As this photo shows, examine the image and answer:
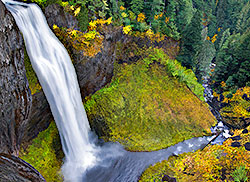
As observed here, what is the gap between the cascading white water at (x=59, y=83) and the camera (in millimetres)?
9383

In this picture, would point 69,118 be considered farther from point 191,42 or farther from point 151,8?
point 191,42

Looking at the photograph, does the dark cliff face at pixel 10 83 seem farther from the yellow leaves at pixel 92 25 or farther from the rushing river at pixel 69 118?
the yellow leaves at pixel 92 25

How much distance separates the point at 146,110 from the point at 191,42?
32.9ft

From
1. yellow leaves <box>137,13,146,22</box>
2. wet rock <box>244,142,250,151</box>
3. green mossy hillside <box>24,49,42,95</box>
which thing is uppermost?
yellow leaves <box>137,13,146,22</box>

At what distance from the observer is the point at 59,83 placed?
10273mm

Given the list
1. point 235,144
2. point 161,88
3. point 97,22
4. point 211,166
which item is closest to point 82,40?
point 97,22

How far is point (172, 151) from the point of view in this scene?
529 inches

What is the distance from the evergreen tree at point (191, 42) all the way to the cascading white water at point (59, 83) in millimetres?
13771

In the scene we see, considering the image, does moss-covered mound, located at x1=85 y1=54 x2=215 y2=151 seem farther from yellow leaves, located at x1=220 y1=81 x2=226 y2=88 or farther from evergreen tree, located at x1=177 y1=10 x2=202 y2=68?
yellow leaves, located at x1=220 y1=81 x2=226 y2=88

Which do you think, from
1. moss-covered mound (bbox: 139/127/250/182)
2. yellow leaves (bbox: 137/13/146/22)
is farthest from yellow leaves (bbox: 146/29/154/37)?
moss-covered mound (bbox: 139/127/250/182)

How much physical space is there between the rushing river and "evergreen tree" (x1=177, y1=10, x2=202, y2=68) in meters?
11.2

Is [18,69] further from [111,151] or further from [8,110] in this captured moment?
[111,151]

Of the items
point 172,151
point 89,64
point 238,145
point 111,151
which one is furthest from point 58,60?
point 238,145

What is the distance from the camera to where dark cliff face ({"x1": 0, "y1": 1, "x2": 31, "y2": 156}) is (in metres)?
5.95
